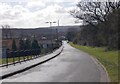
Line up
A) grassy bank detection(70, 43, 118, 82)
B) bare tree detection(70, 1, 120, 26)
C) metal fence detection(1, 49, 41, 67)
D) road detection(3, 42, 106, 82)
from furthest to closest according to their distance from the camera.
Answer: bare tree detection(70, 1, 120, 26) → metal fence detection(1, 49, 41, 67) → grassy bank detection(70, 43, 118, 82) → road detection(3, 42, 106, 82)

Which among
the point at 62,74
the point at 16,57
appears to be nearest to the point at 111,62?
the point at 16,57

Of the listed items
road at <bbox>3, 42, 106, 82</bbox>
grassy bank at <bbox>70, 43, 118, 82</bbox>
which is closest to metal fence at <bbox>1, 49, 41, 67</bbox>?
road at <bbox>3, 42, 106, 82</bbox>

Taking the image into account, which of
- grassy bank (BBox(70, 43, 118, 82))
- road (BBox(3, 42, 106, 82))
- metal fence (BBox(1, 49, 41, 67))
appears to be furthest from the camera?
metal fence (BBox(1, 49, 41, 67))

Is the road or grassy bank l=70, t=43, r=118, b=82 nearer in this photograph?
the road

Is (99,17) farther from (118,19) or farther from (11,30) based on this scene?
(11,30)

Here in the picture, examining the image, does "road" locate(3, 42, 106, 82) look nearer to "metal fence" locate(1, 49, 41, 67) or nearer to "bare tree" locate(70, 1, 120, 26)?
"metal fence" locate(1, 49, 41, 67)

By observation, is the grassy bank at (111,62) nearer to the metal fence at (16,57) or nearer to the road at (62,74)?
the road at (62,74)

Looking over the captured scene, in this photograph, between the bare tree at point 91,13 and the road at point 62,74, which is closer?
the road at point 62,74

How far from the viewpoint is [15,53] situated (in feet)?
103

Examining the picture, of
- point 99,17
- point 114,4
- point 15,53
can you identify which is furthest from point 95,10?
point 15,53

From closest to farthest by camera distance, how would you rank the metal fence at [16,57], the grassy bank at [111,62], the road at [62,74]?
the road at [62,74] < the grassy bank at [111,62] < the metal fence at [16,57]

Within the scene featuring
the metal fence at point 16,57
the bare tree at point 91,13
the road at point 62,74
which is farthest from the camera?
the bare tree at point 91,13

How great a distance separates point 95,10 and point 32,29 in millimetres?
56063

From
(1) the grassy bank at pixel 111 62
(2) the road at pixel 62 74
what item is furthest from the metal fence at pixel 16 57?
(1) the grassy bank at pixel 111 62
